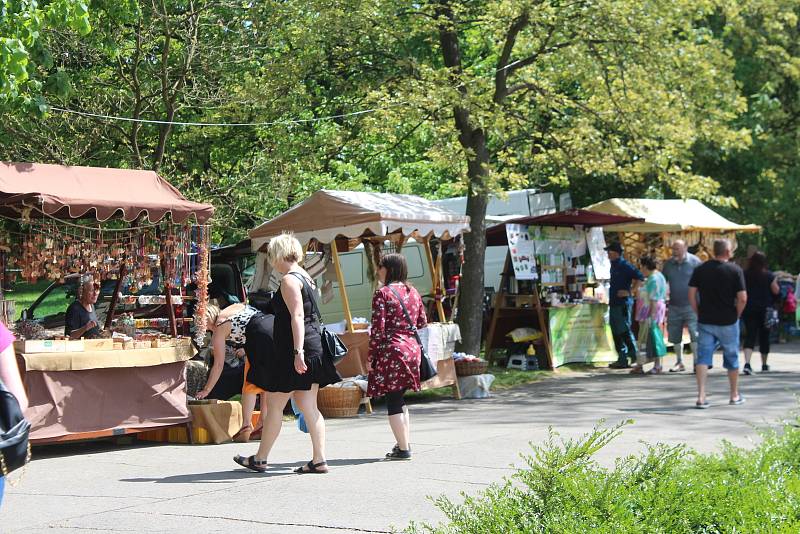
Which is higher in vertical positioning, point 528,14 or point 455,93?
point 528,14

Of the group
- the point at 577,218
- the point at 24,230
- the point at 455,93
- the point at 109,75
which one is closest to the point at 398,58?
the point at 455,93

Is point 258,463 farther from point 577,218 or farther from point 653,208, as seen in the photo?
point 653,208

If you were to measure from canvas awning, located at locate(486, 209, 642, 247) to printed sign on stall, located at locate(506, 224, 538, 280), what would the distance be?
0.14 metres

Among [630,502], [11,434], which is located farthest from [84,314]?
[11,434]

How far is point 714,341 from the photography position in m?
12.4

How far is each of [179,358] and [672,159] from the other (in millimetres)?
9136

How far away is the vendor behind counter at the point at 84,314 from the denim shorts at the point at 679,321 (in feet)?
26.9

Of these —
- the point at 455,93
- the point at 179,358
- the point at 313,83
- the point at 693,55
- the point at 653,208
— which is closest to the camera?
the point at 179,358

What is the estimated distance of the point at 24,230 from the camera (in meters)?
11.3

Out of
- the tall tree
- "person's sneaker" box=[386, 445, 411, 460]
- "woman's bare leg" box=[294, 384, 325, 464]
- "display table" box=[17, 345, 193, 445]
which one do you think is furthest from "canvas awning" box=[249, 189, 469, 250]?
"woman's bare leg" box=[294, 384, 325, 464]

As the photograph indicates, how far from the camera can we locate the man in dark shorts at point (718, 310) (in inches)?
483

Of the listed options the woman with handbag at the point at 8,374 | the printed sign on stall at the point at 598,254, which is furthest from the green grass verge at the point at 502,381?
the woman with handbag at the point at 8,374

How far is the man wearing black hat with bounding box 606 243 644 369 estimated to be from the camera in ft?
57.2

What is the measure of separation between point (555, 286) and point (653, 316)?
6.46 feet
